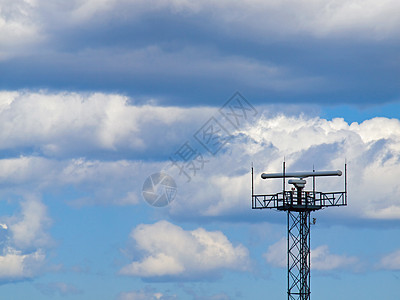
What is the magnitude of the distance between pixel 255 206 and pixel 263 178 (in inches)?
173

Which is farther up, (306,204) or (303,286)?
(306,204)

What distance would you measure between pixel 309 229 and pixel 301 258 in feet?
12.7

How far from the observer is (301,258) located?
454ft

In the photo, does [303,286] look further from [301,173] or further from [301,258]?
[301,173]

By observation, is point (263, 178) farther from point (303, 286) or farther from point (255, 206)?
point (303, 286)

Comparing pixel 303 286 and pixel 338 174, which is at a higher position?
pixel 338 174

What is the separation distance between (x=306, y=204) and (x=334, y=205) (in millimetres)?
3574

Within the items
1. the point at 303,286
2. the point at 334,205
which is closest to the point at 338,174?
the point at 334,205

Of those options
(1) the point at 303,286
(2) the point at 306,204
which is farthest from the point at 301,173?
(1) the point at 303,286

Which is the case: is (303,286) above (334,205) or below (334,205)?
below

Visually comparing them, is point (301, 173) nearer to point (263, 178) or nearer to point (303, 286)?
point (263, 178)

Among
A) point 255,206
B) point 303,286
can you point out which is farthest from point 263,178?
point 303,286

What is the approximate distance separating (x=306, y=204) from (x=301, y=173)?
405 centimetres

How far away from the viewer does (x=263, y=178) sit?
14025cm
